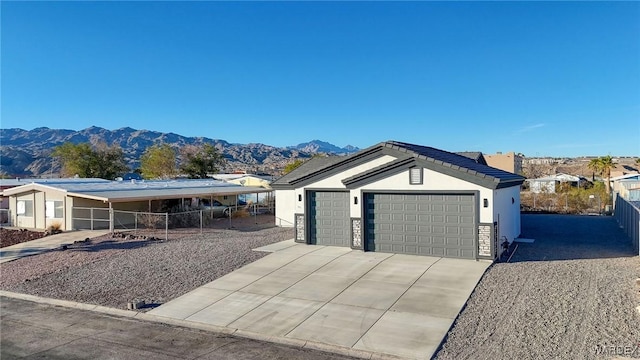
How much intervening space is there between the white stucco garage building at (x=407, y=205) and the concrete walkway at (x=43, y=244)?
423 inches

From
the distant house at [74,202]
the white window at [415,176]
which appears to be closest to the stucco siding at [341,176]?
the white window at [415,176]

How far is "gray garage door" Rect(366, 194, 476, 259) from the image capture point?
51.2 feet

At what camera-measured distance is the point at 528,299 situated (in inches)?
433

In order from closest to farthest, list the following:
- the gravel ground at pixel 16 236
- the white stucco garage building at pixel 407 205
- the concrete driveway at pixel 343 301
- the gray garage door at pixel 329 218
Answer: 1. the concrete driveway at pixel 343 301
2. the white stucco garage building at pixel 407 205
3. the gray garage door at pixel 329 218
4. the gravel ground at pixel 16 236

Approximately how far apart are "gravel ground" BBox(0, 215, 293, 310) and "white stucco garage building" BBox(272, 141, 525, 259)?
3.05 m

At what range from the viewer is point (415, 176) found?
16.4 meters

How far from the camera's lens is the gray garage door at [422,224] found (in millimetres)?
15617

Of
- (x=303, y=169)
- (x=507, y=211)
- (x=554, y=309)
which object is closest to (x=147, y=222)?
(x=303, y=169)

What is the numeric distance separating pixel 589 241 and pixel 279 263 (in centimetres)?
1328

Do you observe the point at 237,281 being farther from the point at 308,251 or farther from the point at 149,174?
the point at 149,174

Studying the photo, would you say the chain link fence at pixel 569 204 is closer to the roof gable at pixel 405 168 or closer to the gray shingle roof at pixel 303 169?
the gray shingle roof at pixel 303 169

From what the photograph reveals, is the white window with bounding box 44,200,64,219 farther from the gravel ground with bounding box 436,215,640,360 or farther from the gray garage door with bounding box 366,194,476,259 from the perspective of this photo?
the gravel ground with bounding box 436,215,640,360

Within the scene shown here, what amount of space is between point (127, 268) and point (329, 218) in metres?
7.85

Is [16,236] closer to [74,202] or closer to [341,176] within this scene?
[74,202]
